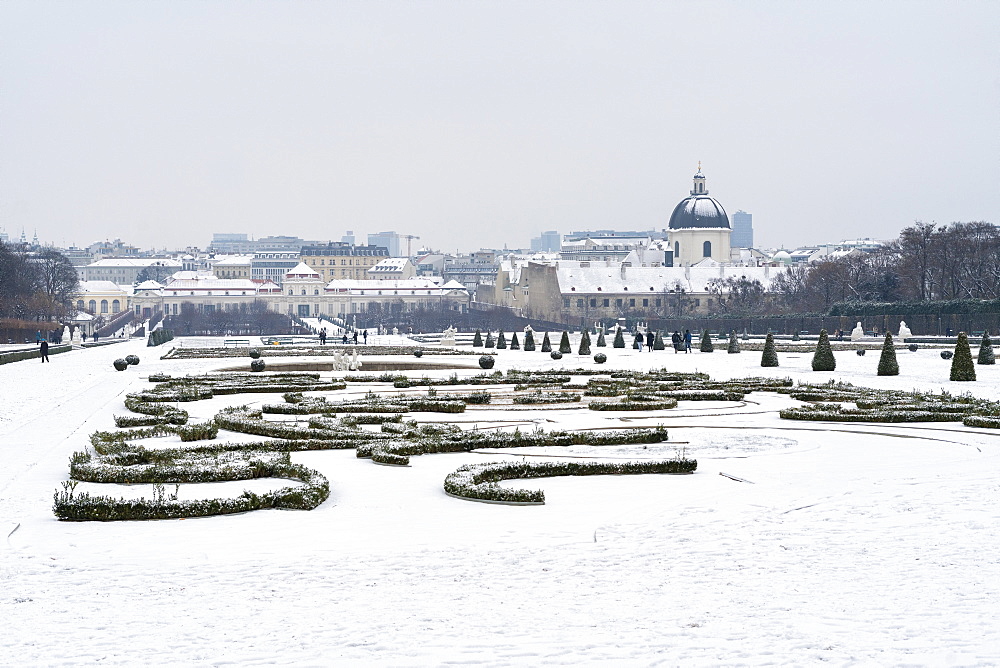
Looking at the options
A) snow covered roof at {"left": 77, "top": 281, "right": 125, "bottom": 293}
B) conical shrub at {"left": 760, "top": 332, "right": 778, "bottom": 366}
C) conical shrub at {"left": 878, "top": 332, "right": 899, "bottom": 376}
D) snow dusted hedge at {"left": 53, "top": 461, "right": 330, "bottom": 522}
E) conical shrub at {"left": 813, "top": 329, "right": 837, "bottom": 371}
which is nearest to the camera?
snow dusted hedge at {"left": 53, "top": 461, "right": 330, "bottom": 522}

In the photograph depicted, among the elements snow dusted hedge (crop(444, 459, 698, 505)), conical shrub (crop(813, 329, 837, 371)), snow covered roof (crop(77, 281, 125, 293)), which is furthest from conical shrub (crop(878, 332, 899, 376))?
snow covered roof (crop(77, 281, 125, 293))

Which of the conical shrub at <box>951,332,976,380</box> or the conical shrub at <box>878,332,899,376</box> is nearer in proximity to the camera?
the conical shrub at <box>951,332,976,380</box>

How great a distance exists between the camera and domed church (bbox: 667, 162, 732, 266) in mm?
117812

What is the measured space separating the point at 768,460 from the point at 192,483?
18.0ft

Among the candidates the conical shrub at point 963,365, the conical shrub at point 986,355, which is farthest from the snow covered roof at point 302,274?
the conical shrub at point 963,365

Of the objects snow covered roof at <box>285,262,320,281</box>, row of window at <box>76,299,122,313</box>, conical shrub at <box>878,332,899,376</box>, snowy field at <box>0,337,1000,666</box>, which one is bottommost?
snowy field at <box>0,337,1000,666</box>

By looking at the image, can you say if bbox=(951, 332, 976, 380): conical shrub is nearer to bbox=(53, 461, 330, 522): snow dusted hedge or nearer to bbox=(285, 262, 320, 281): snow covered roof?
bbox=(53, 461, 330, 522): snow dusted hedge

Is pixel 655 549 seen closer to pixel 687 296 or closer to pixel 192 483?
pixel 192 483

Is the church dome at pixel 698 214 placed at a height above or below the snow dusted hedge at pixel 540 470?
above

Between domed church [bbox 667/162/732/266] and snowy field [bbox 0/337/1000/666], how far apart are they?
107855 millimetres

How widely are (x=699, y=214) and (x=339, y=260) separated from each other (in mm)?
80967

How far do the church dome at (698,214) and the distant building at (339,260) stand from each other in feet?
240

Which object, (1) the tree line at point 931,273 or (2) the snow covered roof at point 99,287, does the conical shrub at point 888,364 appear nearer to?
(1) the tree line at point 931,273

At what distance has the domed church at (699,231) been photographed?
117812 millimetres
